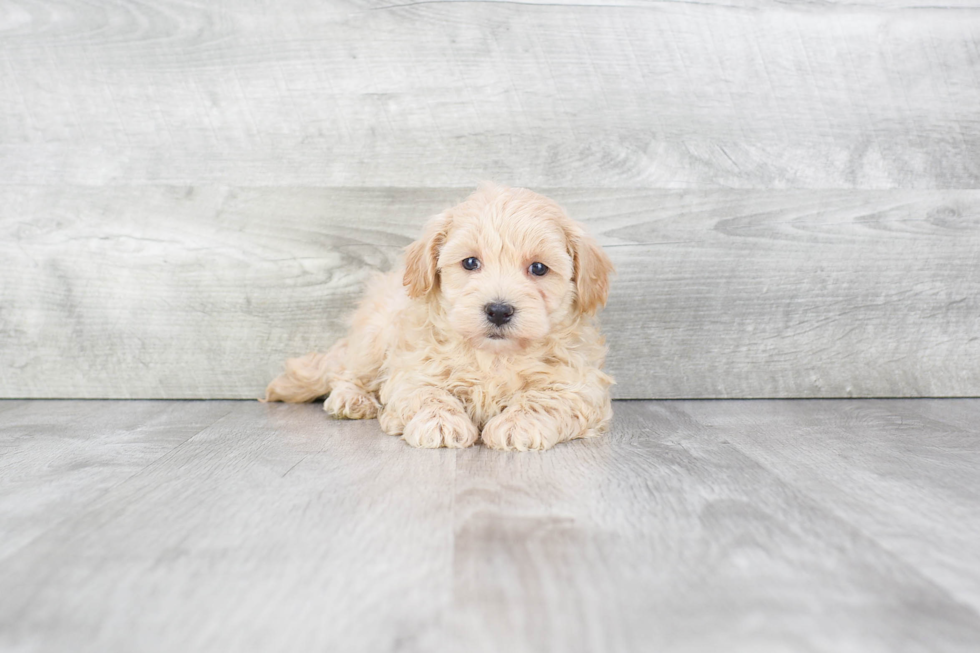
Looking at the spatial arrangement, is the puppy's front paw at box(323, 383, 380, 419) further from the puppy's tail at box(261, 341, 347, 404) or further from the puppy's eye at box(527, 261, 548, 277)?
the puppy's eye at box(527, 261, 548, 277)

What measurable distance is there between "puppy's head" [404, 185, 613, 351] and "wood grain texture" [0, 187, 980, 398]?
2.07 ft

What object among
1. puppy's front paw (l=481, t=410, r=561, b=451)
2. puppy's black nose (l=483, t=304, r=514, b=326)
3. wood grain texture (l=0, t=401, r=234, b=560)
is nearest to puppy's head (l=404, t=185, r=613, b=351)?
puppy's black nose (l=483, t=304, r=514, b=326)

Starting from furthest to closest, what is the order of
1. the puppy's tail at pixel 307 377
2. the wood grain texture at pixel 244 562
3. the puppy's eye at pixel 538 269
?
the puppy's tail at pixel 307 377
the puppy's eye at pixel 538 269
the wood grain texture at pixel 244 562

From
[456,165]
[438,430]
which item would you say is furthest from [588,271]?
[456,165]

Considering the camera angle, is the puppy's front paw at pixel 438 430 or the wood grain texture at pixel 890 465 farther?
the puppy's front paw at pixel 438 430

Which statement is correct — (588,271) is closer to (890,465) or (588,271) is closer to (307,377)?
(890,465)

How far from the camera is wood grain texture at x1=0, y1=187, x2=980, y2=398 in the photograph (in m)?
2.74

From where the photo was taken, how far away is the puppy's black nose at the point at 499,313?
1956 millimetres

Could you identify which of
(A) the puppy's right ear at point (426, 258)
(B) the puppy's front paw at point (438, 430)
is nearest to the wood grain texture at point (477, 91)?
(A) the puppy's right ear at point (426, 258)

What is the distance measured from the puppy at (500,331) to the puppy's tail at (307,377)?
0.40m

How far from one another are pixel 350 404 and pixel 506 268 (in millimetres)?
764

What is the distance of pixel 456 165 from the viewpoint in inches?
107

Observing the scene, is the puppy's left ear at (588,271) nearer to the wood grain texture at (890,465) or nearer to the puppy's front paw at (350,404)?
the wood grain texture at (890,465)

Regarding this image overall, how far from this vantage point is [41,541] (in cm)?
122
